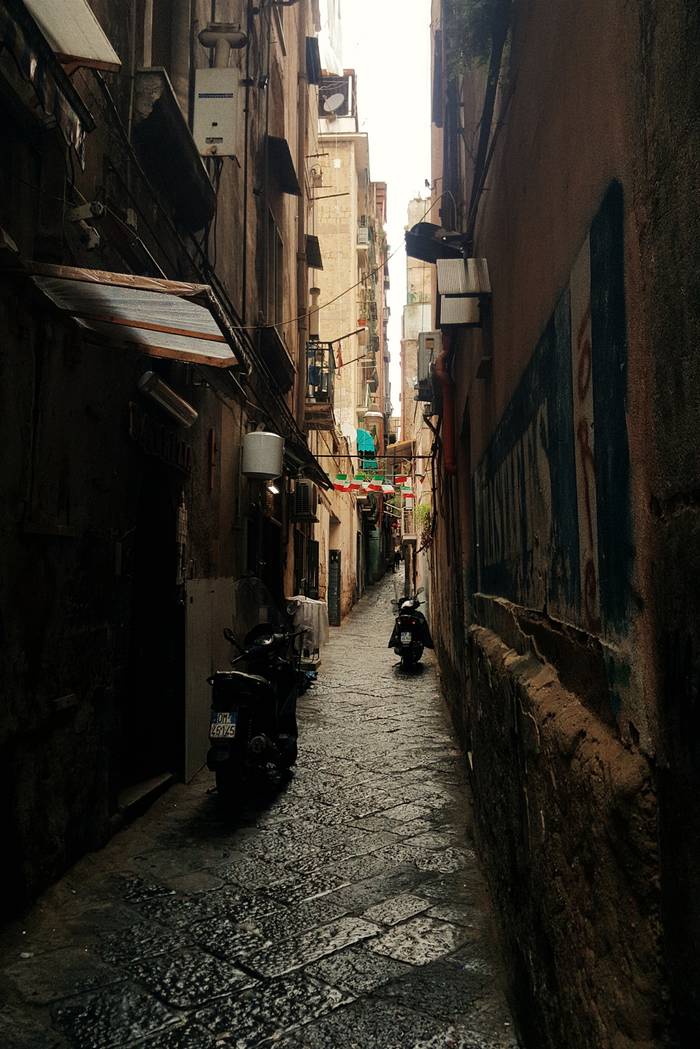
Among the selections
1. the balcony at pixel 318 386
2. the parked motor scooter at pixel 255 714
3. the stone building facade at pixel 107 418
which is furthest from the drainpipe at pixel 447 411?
the balcony at pixel 318 386

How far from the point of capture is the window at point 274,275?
11273mm

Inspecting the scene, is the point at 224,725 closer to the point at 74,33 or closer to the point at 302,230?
the point at 74,33

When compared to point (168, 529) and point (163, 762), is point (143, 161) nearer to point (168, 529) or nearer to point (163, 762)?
point (168, 529)

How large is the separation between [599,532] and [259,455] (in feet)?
23.0

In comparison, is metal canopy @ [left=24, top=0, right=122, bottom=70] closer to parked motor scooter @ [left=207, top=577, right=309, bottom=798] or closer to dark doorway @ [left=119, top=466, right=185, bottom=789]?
dark doorway @ [left=119, top=466, right=185, bottom=789]

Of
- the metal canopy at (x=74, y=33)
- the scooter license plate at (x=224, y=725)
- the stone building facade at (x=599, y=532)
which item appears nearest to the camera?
the stone building facade at (x=599, y=532)

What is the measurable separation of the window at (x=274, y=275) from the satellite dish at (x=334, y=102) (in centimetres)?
1255

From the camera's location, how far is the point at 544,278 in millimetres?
2652

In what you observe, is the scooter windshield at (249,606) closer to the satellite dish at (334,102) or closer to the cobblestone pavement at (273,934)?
the cobblestone pavement at (273,934)

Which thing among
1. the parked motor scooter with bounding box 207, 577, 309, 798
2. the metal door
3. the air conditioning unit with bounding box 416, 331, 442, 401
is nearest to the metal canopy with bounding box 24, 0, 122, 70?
the parked motor scooter with bounding box 207, 577, 309, 798

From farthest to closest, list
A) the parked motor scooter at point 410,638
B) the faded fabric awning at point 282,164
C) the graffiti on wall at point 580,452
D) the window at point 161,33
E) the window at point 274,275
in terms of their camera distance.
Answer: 1. the parked motor scooter at point 410,638
2. the window at point 274,275
3. the faded fabric awning at point 282,164
4. the window at point 161,33
5. the graffiti on wall at point 580,452

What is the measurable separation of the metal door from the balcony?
6167mm

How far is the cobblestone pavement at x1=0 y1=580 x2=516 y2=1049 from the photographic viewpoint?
2.58 meters

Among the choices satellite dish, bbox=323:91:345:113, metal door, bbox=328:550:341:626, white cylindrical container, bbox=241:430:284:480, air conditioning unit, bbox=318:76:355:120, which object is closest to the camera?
white cylindrical container, bbox=241:430:284:480
